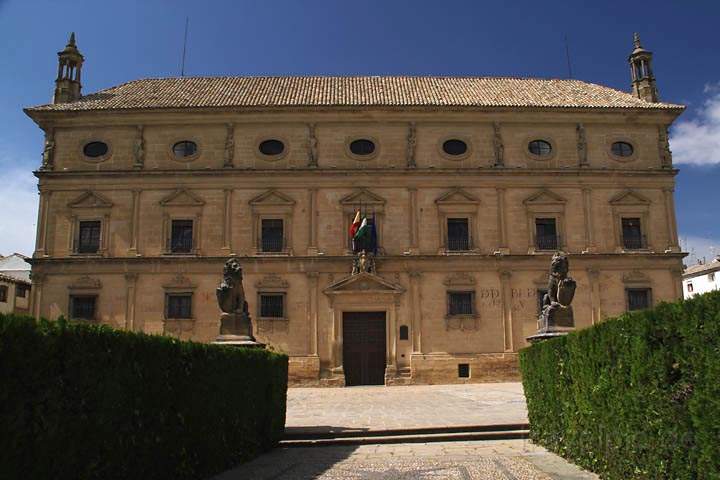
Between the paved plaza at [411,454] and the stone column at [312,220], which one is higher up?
the stone column at [312,220]

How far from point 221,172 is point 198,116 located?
2.93 m

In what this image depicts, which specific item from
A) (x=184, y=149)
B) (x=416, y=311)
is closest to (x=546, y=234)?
(x=416, y=311)

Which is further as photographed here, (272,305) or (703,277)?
(703,277)

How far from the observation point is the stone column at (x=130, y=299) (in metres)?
27.5

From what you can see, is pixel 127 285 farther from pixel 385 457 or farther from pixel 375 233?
pixel 385 457

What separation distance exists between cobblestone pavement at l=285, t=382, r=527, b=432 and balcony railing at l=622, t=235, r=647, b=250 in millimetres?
11417

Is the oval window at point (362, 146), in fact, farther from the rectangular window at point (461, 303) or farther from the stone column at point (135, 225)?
the stone column at point (135, 225)

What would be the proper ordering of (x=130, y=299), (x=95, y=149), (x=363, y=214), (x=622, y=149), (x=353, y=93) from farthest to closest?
(x=353, y=93) → (x=622, y=149) → (x=95, y=149) → (x=363, y=214) → (x=130, y=299)

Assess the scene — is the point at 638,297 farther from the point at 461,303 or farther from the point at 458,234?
the point at 458,234

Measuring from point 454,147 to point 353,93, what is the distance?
5819 millimetres

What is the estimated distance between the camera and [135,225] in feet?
93.3

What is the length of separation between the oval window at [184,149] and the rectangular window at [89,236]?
4.69 m

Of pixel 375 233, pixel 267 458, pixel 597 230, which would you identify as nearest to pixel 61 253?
pixel 375 233

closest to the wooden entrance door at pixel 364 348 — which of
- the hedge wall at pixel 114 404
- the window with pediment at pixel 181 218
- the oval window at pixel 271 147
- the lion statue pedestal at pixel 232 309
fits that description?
the window with pediment at pixel 181 218
